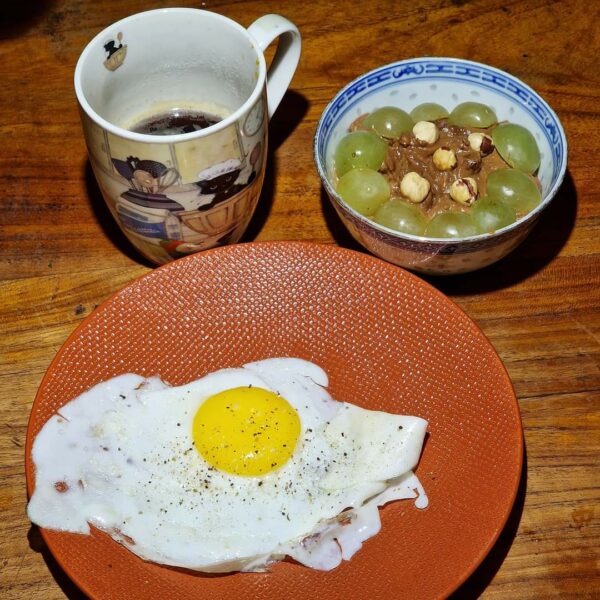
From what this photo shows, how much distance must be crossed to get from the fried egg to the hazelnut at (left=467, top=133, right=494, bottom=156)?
498 millimetres

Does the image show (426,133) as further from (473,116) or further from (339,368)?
(339,368)

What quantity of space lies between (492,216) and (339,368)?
0.34 meters

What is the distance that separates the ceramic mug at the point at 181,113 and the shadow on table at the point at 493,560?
24.2 inches

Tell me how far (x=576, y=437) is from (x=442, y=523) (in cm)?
29

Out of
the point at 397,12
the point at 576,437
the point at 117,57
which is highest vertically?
the point at 117,57

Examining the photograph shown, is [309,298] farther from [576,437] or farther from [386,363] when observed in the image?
[576,437]

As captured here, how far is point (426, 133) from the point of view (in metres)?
1.38

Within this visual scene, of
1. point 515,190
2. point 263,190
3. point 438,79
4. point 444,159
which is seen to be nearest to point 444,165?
point 444,159

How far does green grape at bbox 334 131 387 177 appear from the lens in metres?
1.35

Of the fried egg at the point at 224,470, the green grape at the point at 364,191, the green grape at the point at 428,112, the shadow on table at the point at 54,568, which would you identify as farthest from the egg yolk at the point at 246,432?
the green grape at the point at 428,112

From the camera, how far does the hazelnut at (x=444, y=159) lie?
133 centimetres

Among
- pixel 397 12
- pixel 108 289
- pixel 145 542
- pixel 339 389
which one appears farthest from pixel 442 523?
pixel 397 12

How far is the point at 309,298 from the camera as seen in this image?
1286 mm

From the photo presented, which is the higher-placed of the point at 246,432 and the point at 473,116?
the point at 473,116
